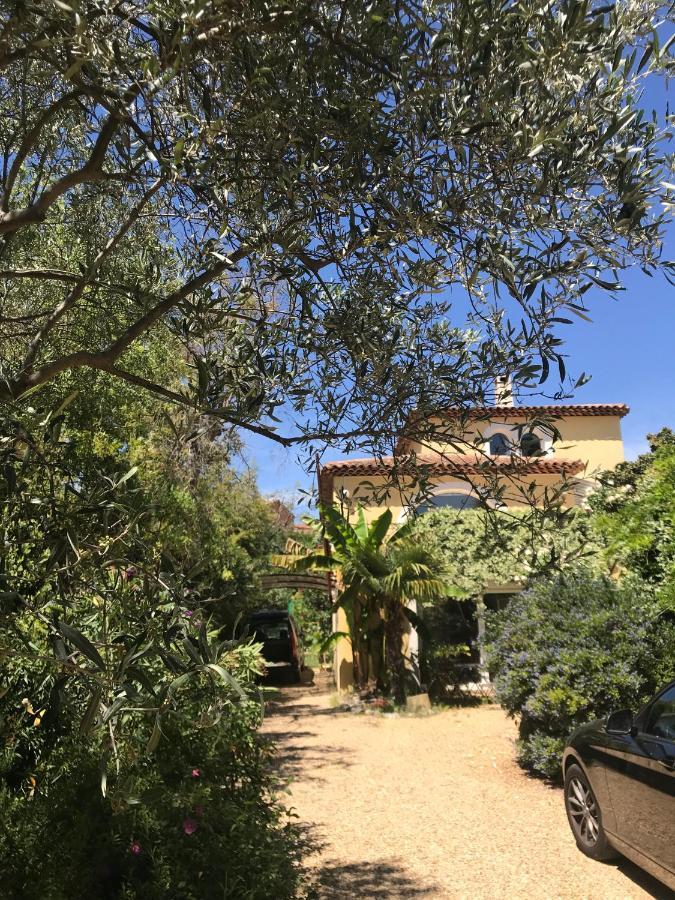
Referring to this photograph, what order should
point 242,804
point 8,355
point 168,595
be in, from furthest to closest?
1. point 8,355
2. point 242,804
3. point 168,595

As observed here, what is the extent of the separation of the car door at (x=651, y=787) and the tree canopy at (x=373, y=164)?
10.7ft

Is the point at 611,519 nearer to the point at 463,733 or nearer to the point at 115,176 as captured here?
the point at 463,733

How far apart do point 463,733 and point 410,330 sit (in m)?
10.6

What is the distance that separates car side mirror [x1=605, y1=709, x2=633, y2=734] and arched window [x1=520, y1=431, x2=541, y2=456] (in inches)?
136

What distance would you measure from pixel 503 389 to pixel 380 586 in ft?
39.9

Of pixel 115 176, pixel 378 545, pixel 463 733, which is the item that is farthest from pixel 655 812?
pixel 378 545

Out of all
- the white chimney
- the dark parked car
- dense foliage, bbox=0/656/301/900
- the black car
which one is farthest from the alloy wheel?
the dark parked car

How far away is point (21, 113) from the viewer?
17.2 ft

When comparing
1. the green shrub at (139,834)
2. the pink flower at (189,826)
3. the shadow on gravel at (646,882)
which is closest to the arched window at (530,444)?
the green shrub at (139,834)

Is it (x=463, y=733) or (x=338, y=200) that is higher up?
(x=338, y=200)

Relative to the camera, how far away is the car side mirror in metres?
5.95

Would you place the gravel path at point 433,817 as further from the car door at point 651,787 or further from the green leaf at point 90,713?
the green leaf at point 90,713

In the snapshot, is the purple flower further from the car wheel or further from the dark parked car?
the dark parked car

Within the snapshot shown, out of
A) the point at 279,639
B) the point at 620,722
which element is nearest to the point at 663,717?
the point at 620,722
